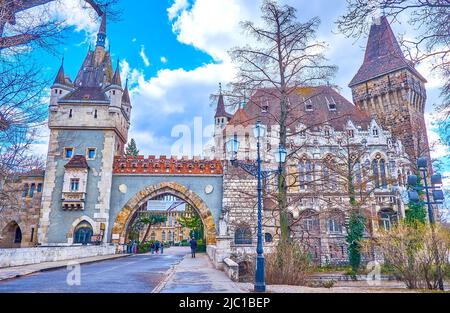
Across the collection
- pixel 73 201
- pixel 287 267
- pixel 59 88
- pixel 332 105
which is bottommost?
pixel 287 267

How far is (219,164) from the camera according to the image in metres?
26.0

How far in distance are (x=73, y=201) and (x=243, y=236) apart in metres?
13.0

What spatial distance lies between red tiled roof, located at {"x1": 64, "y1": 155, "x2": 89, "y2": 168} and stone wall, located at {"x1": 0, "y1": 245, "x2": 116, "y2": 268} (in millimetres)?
6490

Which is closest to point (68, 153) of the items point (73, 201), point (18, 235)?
point (73, 201)

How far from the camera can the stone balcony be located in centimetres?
2369

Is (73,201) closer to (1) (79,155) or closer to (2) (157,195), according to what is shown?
(1) (79,155)

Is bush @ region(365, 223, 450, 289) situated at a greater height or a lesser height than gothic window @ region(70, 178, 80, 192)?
lesser

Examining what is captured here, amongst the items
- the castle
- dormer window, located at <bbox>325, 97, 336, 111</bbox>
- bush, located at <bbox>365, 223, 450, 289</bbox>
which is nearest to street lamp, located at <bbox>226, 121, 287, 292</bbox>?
bush, located at <bbox>365, 223, 450, 289</bbox>

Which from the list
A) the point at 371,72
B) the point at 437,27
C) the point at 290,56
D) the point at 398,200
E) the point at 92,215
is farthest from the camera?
the point at 371,72

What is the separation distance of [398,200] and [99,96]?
27948 mm

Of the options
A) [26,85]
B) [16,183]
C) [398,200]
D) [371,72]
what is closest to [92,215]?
[16,183]

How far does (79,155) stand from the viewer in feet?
82.9

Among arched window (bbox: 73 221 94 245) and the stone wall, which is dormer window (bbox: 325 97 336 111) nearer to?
the stone wall
